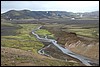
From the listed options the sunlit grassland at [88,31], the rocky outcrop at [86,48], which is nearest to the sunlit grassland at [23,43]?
the rocky outcrop at [86,48]

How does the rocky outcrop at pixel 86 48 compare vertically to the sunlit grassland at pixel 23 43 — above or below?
above

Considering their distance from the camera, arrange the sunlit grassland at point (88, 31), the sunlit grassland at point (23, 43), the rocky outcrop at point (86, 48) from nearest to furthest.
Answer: the rocky outcrop at point (86, 48) → the sunlit grassland at point (23, 43) → the sunlit grassland at point (88, 31)

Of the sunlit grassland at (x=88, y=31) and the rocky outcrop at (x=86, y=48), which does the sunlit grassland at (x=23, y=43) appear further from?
the sunlit grassland at (x=88, y=31)

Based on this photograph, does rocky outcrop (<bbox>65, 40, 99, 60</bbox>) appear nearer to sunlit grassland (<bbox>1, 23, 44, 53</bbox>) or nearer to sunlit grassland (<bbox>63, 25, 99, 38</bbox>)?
sunlit grassland (<bbox>1, 23, 44, 53</bbox>)

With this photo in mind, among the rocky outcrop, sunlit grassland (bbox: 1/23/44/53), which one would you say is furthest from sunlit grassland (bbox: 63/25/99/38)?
sunlit grassland (bbox: 1/23/44/53)

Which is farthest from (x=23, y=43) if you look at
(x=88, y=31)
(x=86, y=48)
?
(x=88, y=31)

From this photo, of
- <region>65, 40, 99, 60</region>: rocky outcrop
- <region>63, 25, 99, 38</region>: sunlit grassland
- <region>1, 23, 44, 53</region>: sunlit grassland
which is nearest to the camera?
<region>65, 40, 99, 60</region>: rocky outcrop

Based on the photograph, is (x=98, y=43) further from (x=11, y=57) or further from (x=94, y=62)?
(x=11, y=57)

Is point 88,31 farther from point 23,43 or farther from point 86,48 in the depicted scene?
point 86,48

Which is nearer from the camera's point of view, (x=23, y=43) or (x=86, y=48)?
(x=86, y=48)

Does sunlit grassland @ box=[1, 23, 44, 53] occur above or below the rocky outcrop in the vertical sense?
below

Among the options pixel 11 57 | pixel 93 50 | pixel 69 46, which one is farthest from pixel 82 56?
pixel 11 57
